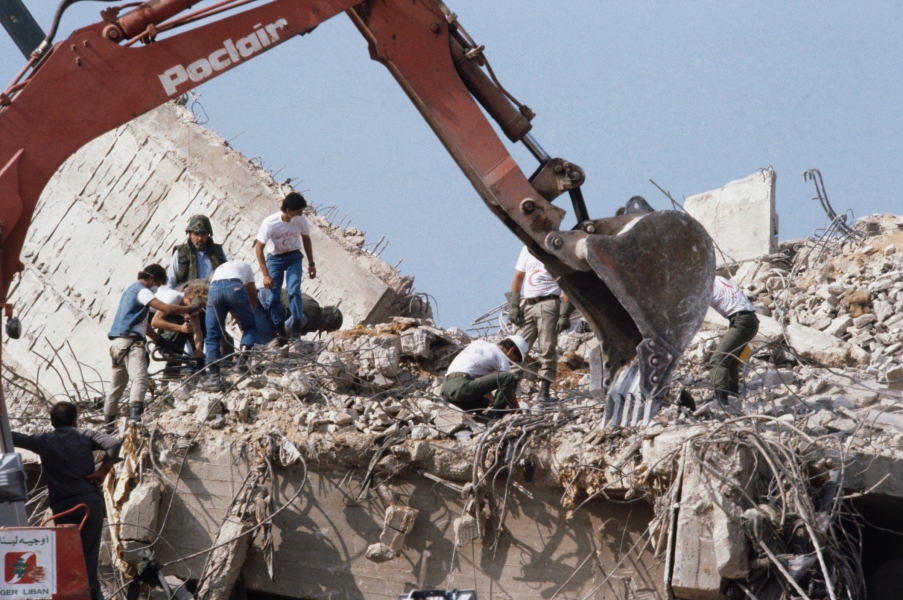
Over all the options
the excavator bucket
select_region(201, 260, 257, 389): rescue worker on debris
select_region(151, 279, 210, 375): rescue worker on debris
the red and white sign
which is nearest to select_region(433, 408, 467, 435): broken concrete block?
the excavator bucket

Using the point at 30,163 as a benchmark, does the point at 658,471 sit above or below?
below

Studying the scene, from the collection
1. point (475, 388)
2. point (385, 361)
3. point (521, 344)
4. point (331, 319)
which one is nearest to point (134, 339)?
point (385, 361)

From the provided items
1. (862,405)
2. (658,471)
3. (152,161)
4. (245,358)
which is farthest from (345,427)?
(152,161)

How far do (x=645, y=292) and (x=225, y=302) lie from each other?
3.41 metres

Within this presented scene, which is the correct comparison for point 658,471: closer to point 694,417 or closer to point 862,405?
point 694,417

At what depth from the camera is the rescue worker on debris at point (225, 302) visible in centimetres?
877

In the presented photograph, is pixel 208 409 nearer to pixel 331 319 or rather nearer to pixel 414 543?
pixel 414 543

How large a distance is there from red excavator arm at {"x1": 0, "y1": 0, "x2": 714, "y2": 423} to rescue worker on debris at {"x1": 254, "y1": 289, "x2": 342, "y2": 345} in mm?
2709

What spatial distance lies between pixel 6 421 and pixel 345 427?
253 cm

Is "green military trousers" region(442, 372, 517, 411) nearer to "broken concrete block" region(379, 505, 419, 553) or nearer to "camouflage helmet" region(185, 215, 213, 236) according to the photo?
"broken concrete block" region(379, 505, 419, 553)

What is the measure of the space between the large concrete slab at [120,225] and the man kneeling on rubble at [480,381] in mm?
3952

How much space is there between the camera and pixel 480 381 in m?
8.05

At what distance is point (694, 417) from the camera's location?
7480 mm

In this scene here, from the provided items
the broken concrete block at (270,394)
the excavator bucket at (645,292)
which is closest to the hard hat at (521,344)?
the excavator bucket at (645,292)
